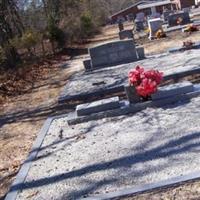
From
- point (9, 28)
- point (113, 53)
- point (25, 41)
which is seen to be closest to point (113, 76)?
point (113, 53)

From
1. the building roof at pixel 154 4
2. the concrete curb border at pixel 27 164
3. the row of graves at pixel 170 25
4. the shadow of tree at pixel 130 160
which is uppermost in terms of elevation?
the shadow of tree at pixel 130 160

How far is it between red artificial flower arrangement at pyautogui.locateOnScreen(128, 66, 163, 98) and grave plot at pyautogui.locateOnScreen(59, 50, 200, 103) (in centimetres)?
261

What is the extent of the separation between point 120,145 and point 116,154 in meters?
0.41

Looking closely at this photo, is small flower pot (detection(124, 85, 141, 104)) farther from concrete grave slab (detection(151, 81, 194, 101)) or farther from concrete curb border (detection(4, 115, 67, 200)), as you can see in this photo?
concrete curb border (detection(4, 115, 67, 200))

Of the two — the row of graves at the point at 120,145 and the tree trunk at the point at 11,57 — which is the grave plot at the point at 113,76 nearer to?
the row of graves at the point at 120,145

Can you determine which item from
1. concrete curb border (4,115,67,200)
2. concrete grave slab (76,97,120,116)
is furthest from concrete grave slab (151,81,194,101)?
concrete curb border (4,115,67,200)

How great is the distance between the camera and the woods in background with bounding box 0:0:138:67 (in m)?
23.8

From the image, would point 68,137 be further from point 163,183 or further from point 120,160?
point 163,183

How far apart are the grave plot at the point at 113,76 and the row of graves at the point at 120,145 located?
11 centimetres

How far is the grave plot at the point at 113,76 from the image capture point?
11.4 meters

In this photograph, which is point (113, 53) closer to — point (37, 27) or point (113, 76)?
point (113, 76)

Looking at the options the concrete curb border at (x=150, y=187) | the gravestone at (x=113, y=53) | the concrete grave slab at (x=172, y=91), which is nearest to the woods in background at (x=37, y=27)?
the gravestone at (x=113, y=53)

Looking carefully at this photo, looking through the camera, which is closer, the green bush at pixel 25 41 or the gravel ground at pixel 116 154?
the gravel ground at pixel 116 154

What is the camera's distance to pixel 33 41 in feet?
80.0
